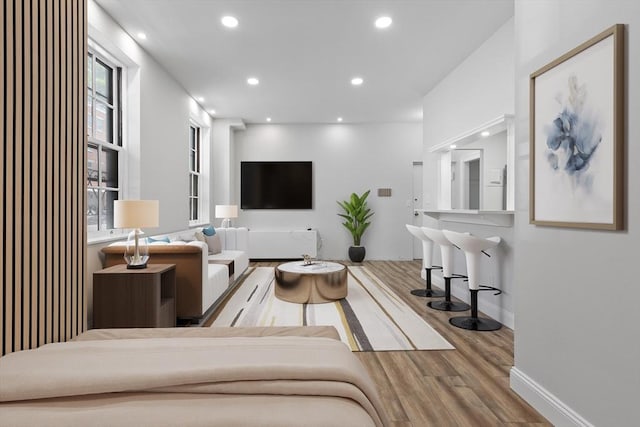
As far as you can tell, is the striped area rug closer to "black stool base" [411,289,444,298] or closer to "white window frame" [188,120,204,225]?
"black stool base" [411,289,444,298]

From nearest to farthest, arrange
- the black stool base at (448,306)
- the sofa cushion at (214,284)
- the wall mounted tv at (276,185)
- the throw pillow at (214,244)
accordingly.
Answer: the sofa cushion at (214,284) < the black stool base at (448,306) < the throw pillow at (214,244) < the wall mounted tv at (276,185)

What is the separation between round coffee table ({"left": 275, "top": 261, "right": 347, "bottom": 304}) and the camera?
382 cm

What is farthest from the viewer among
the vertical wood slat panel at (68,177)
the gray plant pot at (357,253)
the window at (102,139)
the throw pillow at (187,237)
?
the gray plant pot at (357,253)

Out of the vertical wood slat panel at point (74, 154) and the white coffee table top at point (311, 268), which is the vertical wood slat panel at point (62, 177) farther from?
the white coffee table top at point (311, 268)

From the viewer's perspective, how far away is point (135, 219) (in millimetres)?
2676

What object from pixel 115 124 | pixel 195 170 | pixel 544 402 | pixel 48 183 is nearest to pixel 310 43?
pixel 115 124

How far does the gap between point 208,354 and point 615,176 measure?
68.3 inches

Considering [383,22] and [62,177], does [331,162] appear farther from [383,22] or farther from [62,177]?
[62,177]

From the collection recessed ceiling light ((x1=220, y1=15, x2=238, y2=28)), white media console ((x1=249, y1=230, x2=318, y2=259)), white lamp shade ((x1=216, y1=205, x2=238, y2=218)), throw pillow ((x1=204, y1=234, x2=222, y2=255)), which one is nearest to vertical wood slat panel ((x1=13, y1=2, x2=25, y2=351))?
recessed ceiling light ((x1=220, y1=15, x2=238, y2=28))

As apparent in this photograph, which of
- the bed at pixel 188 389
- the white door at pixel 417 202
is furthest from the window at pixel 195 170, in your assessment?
the bed at pixel 188 389

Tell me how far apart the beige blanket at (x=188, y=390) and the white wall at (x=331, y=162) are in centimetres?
605

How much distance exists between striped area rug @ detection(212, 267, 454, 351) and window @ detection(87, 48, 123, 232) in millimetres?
1592

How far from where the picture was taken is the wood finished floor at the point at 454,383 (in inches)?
70.9

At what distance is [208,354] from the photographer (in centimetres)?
108
